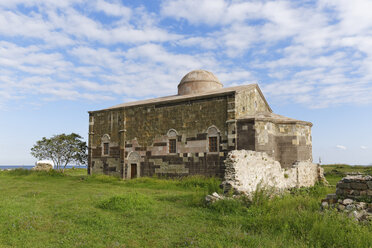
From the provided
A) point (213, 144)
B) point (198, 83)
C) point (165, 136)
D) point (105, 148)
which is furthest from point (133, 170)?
point (198, 83)

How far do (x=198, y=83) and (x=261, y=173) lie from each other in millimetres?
11255

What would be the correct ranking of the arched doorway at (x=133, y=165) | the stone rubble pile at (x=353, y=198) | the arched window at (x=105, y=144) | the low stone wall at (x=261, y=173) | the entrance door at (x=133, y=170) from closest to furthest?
the stone rubble pile at (x=353, y=198) < the low stone wall at (x=261, y=173) < the arched doorway at (x=133, y=165) < the entrance door at (x=133, y=170) < the arched window at (x=105, y=144)

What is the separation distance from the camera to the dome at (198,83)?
2261cm

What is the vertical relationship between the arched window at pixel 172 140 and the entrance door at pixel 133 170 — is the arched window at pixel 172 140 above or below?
above

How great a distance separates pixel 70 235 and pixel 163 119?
13.4m

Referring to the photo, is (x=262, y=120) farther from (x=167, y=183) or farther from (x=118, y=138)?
(x=118, y=138)

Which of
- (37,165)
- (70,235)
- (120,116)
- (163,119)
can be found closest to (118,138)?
(120,116)

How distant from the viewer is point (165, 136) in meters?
19.2

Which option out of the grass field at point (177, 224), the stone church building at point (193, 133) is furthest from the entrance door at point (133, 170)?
the grass field at point (177, 224)

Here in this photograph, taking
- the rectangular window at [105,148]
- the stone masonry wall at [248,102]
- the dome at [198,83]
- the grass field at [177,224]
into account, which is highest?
the dome at [198,83]

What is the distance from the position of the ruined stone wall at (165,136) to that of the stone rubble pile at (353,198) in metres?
8.30

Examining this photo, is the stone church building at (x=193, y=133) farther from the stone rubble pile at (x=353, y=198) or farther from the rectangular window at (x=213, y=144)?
the stone rubble pile at (x=353, y=198)

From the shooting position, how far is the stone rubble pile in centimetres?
692

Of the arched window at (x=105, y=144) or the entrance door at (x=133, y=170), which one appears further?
the arched window at (x=105, y=144)
